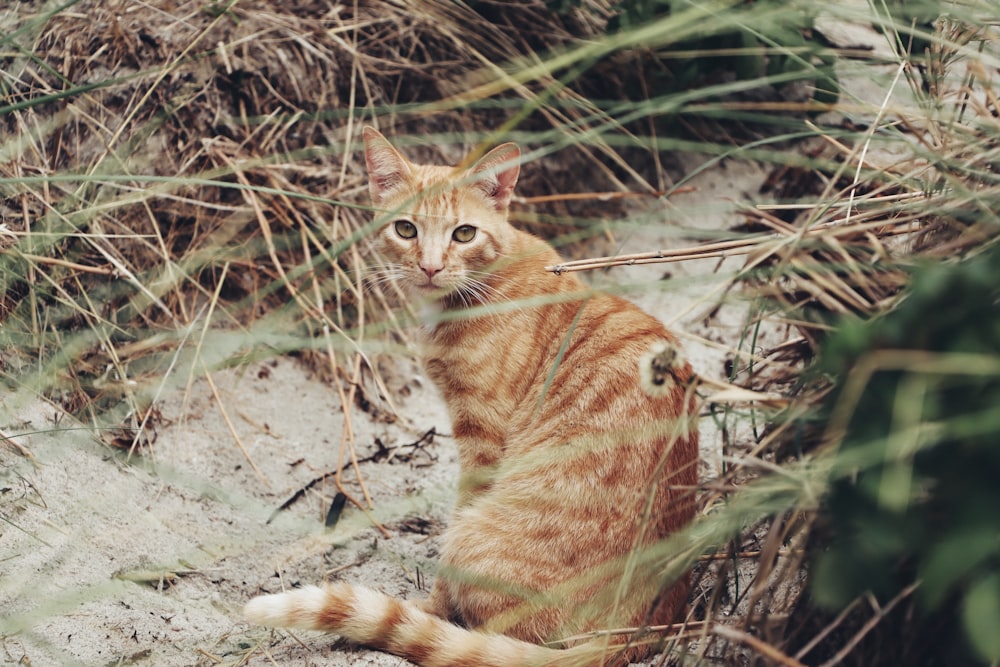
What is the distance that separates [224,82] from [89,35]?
472mm

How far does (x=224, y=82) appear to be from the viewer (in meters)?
3.04

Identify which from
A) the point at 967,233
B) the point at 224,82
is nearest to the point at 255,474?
the point at 224,82

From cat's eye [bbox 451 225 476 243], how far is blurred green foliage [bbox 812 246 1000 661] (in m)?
1.44

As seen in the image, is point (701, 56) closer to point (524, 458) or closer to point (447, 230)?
point (447, 230)

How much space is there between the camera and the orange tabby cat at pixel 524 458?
172 cm

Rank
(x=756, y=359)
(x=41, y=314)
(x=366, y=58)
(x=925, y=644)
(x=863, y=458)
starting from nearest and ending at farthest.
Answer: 1. (x=863, y=458)
2. (x=925, y=644)
3. (x=756, y=359)
4. (x=41, y=314)
5. (x=366, y=58)

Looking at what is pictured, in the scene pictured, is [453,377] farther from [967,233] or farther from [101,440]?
[967,233]

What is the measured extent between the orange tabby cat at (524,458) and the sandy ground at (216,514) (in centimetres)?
16

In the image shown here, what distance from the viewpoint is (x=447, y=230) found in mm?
2355

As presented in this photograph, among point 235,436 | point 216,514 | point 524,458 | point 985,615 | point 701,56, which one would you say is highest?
point 701,56

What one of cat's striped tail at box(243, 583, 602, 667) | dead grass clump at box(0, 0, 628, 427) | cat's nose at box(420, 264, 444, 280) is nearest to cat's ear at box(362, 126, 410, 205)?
dead grass clump at box(0, 0, 628, 427)

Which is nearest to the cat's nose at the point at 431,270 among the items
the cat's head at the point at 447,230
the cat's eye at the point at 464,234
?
the cat's head at the point at 447,230

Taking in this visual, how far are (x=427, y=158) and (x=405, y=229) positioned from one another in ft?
3.75

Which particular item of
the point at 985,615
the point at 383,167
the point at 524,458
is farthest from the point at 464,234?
the point at 985,615
